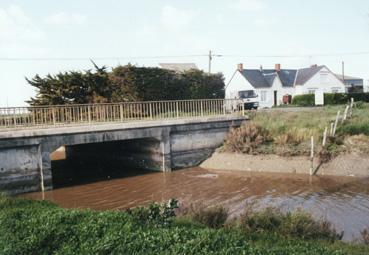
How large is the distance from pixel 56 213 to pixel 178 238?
2.99 meters

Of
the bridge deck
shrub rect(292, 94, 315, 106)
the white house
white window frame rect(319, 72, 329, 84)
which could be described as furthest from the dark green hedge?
the bridge deck

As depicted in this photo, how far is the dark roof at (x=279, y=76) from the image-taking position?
51.6 metres

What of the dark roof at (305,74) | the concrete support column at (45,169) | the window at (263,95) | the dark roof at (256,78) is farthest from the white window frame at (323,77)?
the concrete support column at (45,169)

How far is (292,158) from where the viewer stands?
20.8 m

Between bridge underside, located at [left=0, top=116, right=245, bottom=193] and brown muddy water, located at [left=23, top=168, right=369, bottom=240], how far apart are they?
1.03 m

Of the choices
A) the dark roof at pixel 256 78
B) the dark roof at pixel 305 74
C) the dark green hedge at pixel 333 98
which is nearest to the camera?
the dark green hedge at pixel 333 98

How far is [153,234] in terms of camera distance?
6.68 meters

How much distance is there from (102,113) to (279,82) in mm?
34945

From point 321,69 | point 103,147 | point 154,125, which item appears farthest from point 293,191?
point 321,69

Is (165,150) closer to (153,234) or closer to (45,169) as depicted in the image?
(45,169)

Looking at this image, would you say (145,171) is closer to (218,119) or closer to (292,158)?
(218,119)

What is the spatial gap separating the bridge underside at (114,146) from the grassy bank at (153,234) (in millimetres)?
8419

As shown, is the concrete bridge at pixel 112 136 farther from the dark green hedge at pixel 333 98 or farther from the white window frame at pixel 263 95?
the white window frame at pixel 263 95

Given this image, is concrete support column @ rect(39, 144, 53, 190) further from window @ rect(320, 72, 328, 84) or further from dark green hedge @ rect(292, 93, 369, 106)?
window @ rect(320, 72, 328, 84)
